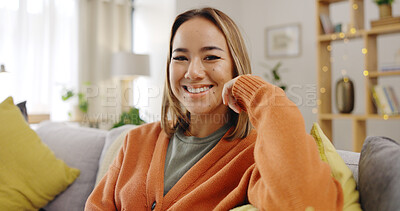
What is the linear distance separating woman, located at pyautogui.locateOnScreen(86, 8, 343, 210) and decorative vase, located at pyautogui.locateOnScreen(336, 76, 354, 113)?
7.71 ft

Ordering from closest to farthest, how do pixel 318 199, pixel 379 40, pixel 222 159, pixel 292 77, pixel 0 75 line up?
pixel 318 199
pixel 222 159
pixel 0 75
pixel 379 40
pixel 292 77

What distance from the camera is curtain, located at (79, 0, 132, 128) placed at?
437 cm

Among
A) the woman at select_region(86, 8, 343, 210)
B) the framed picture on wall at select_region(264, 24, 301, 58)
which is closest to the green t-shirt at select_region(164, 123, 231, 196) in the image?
the woman at select_region(86, 8, 343, 210)

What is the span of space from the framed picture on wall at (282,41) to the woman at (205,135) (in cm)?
340

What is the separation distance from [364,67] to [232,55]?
2640 mm

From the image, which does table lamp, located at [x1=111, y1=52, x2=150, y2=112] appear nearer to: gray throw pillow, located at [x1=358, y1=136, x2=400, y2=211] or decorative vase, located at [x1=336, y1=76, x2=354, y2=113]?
decorative vase, located at [x1=336, y1=76, x2=354, y2=113]

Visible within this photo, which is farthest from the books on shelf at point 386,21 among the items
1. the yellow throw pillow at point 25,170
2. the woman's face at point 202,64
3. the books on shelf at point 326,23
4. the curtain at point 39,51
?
the curtain at point 39,51

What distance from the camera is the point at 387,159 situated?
78 centimetres

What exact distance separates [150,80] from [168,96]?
3428mm

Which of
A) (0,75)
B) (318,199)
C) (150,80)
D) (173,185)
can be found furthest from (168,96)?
(150,80)

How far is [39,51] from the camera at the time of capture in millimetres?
4016

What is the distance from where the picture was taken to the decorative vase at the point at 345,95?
10.6 ft

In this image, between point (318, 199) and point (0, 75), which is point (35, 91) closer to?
point (0, 75)

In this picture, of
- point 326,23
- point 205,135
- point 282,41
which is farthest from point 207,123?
point 282,41
